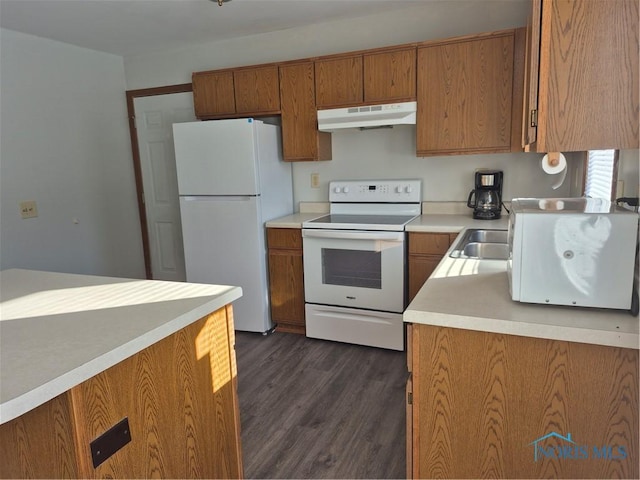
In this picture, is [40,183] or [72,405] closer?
[72,405]

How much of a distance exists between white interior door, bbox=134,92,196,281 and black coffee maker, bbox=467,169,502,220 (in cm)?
251

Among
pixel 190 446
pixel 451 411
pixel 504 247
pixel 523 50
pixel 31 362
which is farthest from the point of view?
pixel 523 50

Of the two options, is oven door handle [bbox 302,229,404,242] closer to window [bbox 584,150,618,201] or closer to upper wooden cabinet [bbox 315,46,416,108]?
upper wooden cabinet [bbox 315,46,416,108]

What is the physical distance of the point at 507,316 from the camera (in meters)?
1.17

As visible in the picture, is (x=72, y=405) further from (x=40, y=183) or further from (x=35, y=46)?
(x=35, y=46)

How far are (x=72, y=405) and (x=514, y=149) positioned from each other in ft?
8.49

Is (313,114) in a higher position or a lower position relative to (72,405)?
higher

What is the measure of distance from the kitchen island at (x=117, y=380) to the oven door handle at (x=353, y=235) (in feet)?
4.62

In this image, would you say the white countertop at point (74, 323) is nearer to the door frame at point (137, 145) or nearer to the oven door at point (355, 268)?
the oven door at point (355, 268)

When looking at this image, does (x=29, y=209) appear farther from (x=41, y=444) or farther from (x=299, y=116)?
(x=41, y=444)

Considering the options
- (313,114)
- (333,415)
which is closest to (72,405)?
(333,415)

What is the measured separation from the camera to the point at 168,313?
1.30 meters

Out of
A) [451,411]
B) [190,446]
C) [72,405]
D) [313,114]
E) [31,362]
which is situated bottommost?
[190,446]

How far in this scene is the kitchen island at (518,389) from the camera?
108 cm
